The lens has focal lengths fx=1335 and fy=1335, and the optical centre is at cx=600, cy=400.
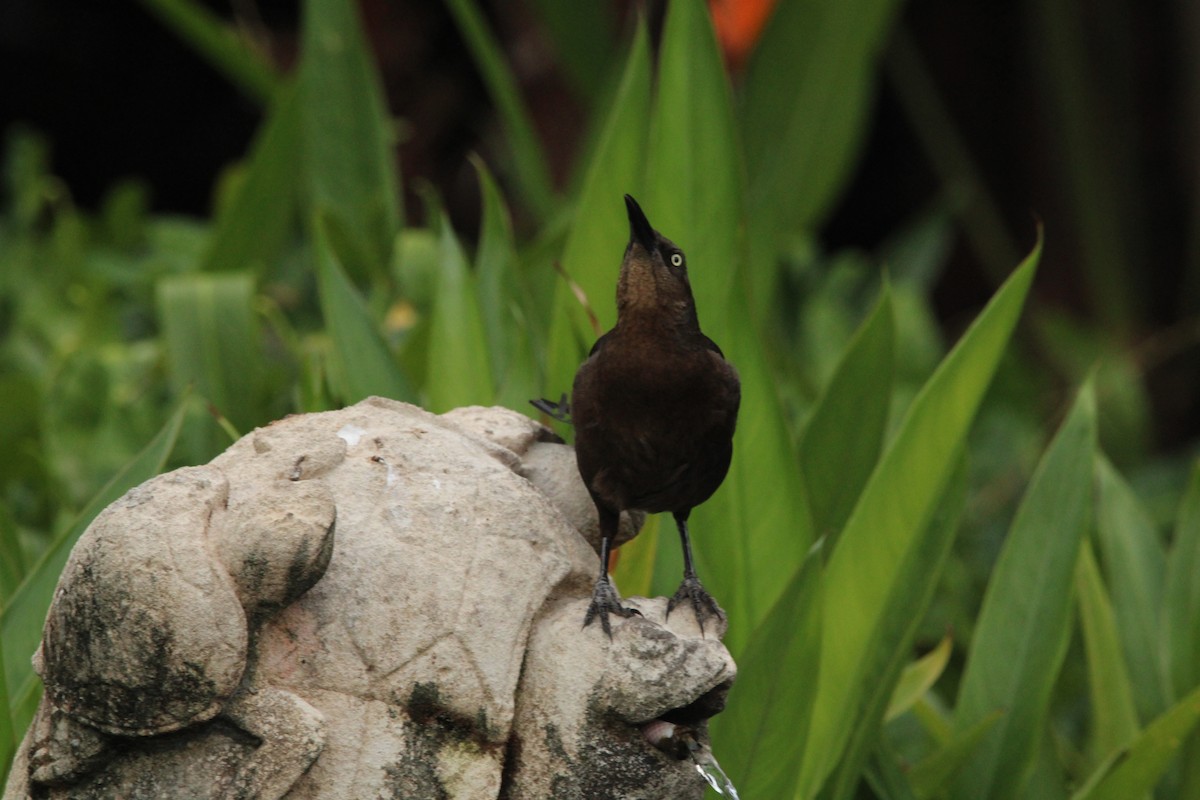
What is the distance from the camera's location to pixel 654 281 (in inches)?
33.4

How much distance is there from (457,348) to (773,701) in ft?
1.77

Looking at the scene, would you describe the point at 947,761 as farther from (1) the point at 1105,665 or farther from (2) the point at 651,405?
(2) the point at 651,405

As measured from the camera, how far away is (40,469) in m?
1.76

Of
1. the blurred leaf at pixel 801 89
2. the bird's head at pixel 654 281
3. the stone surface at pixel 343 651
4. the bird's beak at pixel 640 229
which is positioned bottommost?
the stone surface at pixel 343 651

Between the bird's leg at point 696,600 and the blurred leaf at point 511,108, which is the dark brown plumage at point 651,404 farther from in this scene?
the blurred leaf at point 511,108

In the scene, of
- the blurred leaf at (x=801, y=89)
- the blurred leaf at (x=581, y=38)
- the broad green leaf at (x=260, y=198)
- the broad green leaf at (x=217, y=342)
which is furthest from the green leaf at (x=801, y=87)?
the broad green leaf at (x=217, y=342)

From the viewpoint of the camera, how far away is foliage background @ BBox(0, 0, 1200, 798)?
4.38 feet

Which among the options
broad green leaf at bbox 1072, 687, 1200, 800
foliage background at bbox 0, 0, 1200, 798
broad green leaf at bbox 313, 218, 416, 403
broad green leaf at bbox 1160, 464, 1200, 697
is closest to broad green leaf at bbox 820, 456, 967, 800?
foliage background at bbox 0, 0, 1200, 798

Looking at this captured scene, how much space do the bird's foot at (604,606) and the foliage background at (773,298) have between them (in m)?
0.26

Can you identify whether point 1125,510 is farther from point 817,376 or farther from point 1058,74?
point 1058,74

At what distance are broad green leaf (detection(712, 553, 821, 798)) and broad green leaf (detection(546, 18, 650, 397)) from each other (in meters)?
0.38

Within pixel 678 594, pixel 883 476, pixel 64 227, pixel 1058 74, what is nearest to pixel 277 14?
pixel 64 227

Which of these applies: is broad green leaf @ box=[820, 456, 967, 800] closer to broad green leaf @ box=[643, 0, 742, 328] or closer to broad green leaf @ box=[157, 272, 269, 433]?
broad green leaf @ box=[643, 0, 742, 328]

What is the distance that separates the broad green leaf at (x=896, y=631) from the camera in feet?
4.35
